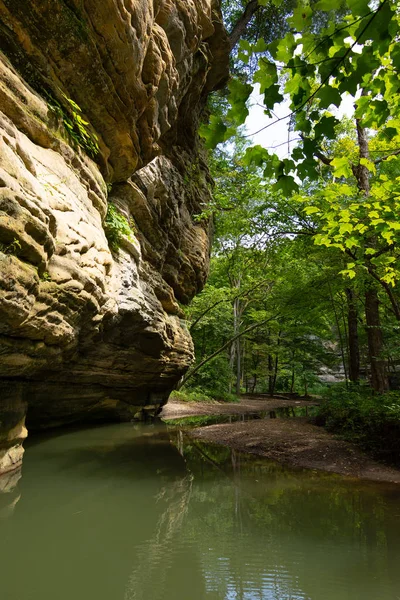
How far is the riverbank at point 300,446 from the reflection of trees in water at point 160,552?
3477mm

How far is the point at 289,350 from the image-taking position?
90.5 feet

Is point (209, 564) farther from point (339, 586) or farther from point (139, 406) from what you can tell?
point (139, 406)

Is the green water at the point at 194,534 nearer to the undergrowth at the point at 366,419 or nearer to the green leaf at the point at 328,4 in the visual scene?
the undergrowth at the point at 366,419

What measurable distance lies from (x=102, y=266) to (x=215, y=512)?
4.49 meters

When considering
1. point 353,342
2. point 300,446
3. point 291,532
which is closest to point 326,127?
point 291,532

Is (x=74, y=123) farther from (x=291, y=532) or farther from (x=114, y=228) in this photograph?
(x=291, y=532)

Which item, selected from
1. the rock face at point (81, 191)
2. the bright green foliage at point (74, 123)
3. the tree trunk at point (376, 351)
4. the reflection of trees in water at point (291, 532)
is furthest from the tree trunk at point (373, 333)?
the bright green foliage at point (74, 123)

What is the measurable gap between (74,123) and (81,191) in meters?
1.31

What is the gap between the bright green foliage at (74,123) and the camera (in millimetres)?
5771

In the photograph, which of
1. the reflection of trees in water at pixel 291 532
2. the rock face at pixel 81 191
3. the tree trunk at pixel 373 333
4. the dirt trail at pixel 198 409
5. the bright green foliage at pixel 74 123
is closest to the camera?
the reflection of trees in water at pixel 291 532

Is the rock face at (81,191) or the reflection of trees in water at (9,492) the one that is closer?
the reflection of trees in water at (9,492)

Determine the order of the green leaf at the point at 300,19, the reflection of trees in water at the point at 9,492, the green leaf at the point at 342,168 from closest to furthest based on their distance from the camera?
the green leaf at the point at 300,19
the green leaf at the point at 342,168
the reflection of trees in water at the point at 9,492

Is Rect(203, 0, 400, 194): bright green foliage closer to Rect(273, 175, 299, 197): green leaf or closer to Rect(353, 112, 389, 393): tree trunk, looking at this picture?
Rect(273, 175, 299, 197): green leaf

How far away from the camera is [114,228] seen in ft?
26.7
